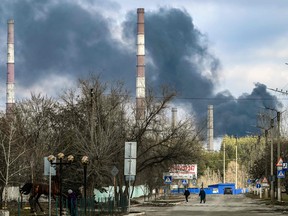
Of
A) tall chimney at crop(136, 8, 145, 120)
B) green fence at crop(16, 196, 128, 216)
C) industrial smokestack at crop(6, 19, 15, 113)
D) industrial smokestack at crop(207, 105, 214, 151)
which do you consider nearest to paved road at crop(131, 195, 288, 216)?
green fence at crop(16, 196, 128, 216)

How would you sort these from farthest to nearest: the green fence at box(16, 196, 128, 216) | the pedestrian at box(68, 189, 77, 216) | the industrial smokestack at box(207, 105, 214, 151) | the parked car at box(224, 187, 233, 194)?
the industrial smokestack at box(207, 105, 214, 151), the parked car at box(224, 187, 233, 194), the green fence at box(16, 196, 128, 216), the pedestrian at box(68, 189, 77, 216)

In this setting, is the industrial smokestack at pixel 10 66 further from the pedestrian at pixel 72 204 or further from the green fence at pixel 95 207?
the pedestrian at pixel 72 204

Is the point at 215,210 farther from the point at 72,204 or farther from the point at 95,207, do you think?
the point at 72,204

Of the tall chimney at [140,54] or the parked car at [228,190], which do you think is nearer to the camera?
the tall chimney at [140,54]

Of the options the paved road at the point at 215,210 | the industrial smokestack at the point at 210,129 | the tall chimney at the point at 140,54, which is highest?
the tall chimney at the point at 140,54

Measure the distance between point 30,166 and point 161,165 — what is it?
33.9 feet

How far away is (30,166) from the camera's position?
5372 centimetres

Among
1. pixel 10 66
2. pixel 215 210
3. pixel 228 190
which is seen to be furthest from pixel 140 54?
pixel 215 210

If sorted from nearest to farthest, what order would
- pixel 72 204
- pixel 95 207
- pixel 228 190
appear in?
pixel 72 204 → pixel 95 207 → pixel 228 190

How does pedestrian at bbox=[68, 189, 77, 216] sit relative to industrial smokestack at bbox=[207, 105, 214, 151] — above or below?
below

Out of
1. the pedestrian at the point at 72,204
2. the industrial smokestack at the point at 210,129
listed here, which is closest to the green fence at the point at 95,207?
the pedestrian at the point at 72,204

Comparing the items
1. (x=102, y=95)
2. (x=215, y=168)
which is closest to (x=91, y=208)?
(x=102, y=95)

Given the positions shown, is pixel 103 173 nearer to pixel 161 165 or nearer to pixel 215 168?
pixel 161 165

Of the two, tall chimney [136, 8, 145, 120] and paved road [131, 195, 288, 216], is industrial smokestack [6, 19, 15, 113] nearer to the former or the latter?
tall chimney [136, 8, 145, 120]
